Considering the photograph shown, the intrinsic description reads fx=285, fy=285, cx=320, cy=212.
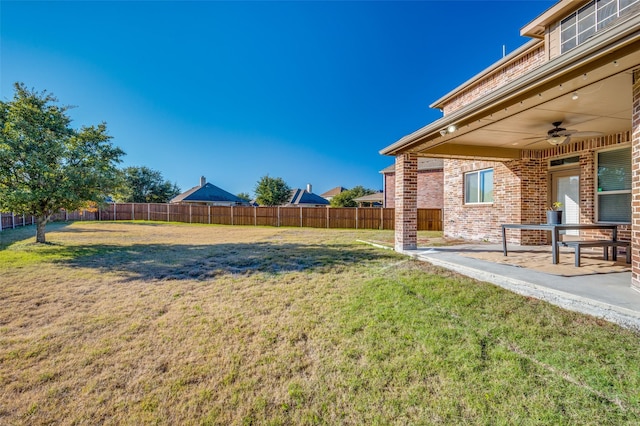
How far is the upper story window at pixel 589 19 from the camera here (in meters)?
6.22

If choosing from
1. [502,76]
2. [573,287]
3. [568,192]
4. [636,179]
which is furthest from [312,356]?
[502,76]

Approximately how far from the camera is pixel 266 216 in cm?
2217

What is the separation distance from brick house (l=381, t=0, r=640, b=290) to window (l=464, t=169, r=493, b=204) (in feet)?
0.12

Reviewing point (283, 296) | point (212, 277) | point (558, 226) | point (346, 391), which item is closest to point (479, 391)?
point (346, 391)

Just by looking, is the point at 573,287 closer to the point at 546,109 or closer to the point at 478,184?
the point at 546,109

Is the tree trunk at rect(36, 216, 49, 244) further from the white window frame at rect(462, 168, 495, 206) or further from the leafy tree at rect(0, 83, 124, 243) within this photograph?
the white window frame at rect(462, 168, 495, 206)

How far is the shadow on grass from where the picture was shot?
21.7ft

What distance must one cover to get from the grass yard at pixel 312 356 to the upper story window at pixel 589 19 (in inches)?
269

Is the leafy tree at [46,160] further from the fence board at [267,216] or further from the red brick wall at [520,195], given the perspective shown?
the red brick wall at [520,195]

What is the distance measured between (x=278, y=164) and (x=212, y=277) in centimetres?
3622

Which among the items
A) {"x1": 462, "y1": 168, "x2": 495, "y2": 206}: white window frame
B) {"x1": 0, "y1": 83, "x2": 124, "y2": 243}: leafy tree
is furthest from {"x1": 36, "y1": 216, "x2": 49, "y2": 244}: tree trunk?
{"x1": 462, "y1": 168, "x2": 495, "y2": 206}: white window frame

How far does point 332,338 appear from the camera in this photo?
3.48 m

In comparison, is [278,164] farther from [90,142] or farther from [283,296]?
[283,296]

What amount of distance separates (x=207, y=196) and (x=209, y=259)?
92.2ft
